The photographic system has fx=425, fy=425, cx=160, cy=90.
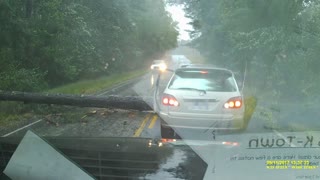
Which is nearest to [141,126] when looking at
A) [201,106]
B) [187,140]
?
[201,106]

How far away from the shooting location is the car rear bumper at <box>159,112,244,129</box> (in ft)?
26.1

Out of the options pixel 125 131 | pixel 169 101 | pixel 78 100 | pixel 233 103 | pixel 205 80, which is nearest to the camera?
pixel 233 103

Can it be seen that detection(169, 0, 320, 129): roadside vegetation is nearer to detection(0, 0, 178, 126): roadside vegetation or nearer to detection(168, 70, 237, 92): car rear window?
detection(168, 70, 237, 92): car rear window

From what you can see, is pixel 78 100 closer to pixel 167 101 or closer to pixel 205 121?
pixel 167 101

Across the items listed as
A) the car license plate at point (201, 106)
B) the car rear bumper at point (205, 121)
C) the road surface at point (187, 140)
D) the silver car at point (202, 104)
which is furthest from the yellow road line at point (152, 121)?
the car license plate at point (201, 106)

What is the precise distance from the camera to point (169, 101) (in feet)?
26.9

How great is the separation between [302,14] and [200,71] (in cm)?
901

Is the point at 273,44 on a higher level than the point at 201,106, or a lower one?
lower

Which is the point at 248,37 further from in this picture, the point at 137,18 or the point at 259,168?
the point at 137,18

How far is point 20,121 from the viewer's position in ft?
38.5

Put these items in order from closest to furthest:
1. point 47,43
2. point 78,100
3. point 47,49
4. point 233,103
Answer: point 233,103
point 78,100
point 47,49
point 47,43

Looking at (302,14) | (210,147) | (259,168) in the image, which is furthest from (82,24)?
(259,168)

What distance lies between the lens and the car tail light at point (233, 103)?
8.02 metres

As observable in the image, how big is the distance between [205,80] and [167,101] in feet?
2.87
